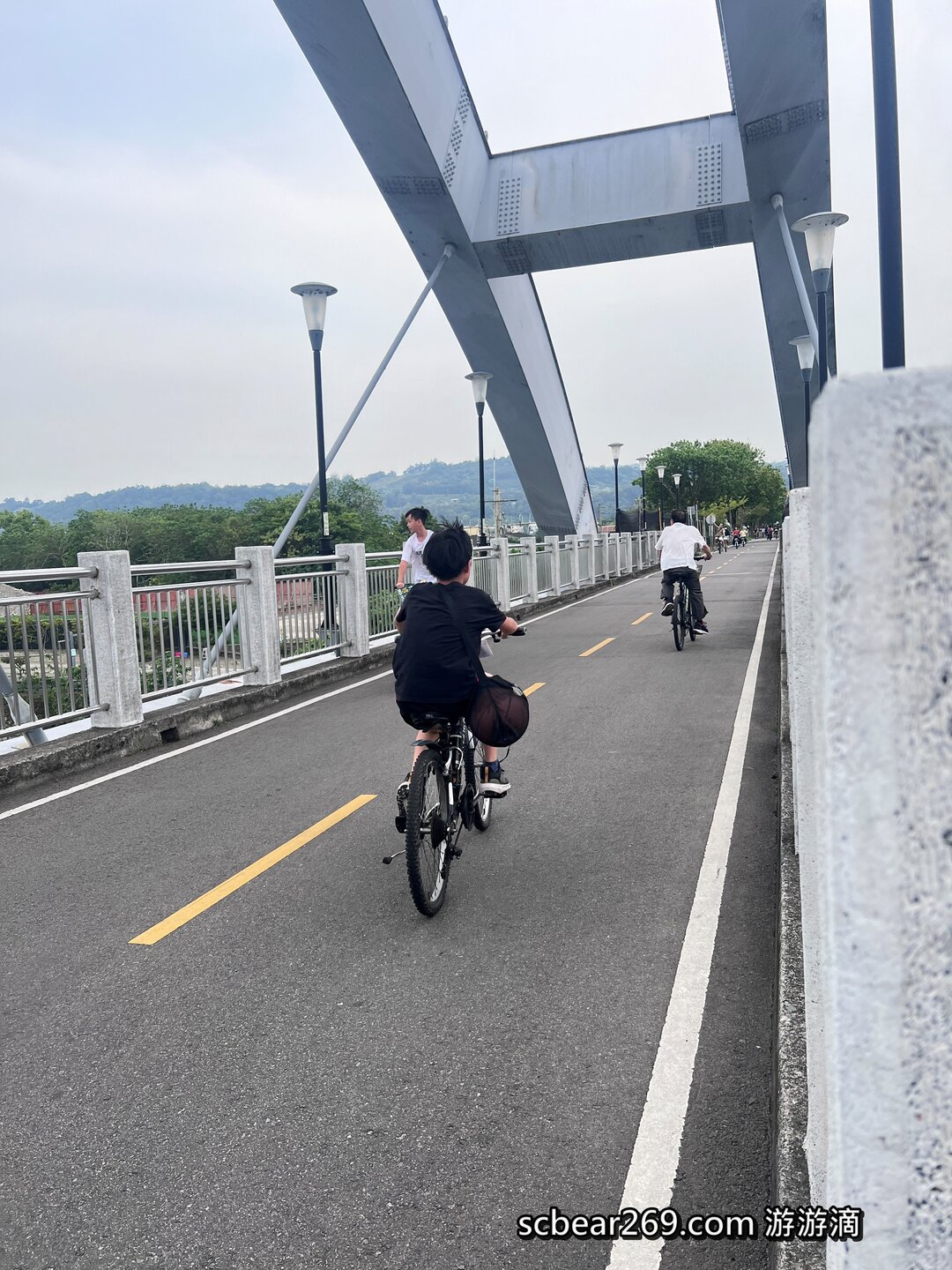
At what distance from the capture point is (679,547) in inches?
561

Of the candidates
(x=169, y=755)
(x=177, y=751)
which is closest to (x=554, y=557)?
(x=177, y=751)

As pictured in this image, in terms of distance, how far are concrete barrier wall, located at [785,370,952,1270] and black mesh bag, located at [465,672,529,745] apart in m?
3.62

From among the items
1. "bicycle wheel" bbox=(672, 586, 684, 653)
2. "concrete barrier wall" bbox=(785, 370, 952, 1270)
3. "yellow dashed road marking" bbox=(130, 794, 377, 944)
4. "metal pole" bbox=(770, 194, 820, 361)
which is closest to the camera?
"concrete barrier wall" bbox=(785, 370, 952, 1270)

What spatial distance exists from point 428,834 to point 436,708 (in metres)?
0.64

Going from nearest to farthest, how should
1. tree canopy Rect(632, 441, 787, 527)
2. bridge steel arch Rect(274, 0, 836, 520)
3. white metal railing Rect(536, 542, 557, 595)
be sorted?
bridge steel arch Rect(274, 0, 836, 520)
white metal railing Rect(536, 542, 557, 595)
tree canopy Rect(632, 441, 787, 527)

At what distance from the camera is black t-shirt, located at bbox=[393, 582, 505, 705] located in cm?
470

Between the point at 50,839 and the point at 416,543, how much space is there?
20.0 feet

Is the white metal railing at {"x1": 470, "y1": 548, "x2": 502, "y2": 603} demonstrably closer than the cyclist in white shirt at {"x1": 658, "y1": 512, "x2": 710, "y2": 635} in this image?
No

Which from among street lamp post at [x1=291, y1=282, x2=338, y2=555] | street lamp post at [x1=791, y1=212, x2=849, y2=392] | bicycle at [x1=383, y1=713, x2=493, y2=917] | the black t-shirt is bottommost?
bicycle at [x1=383, y1=713, x2=493, y2=917]

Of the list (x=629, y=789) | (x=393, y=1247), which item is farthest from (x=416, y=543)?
(x=393, y=1247)

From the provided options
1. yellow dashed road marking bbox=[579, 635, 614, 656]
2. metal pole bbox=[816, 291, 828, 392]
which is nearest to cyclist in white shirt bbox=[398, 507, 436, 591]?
yellow dashed road marking bbox=[579, 635, 614, 656]

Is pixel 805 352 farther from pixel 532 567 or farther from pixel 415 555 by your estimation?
pixel 415 555

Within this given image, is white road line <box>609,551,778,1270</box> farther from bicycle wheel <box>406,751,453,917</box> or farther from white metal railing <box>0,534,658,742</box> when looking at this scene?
white metal railing <box>0,534,658,742</box>

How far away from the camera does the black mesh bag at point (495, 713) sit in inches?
186
